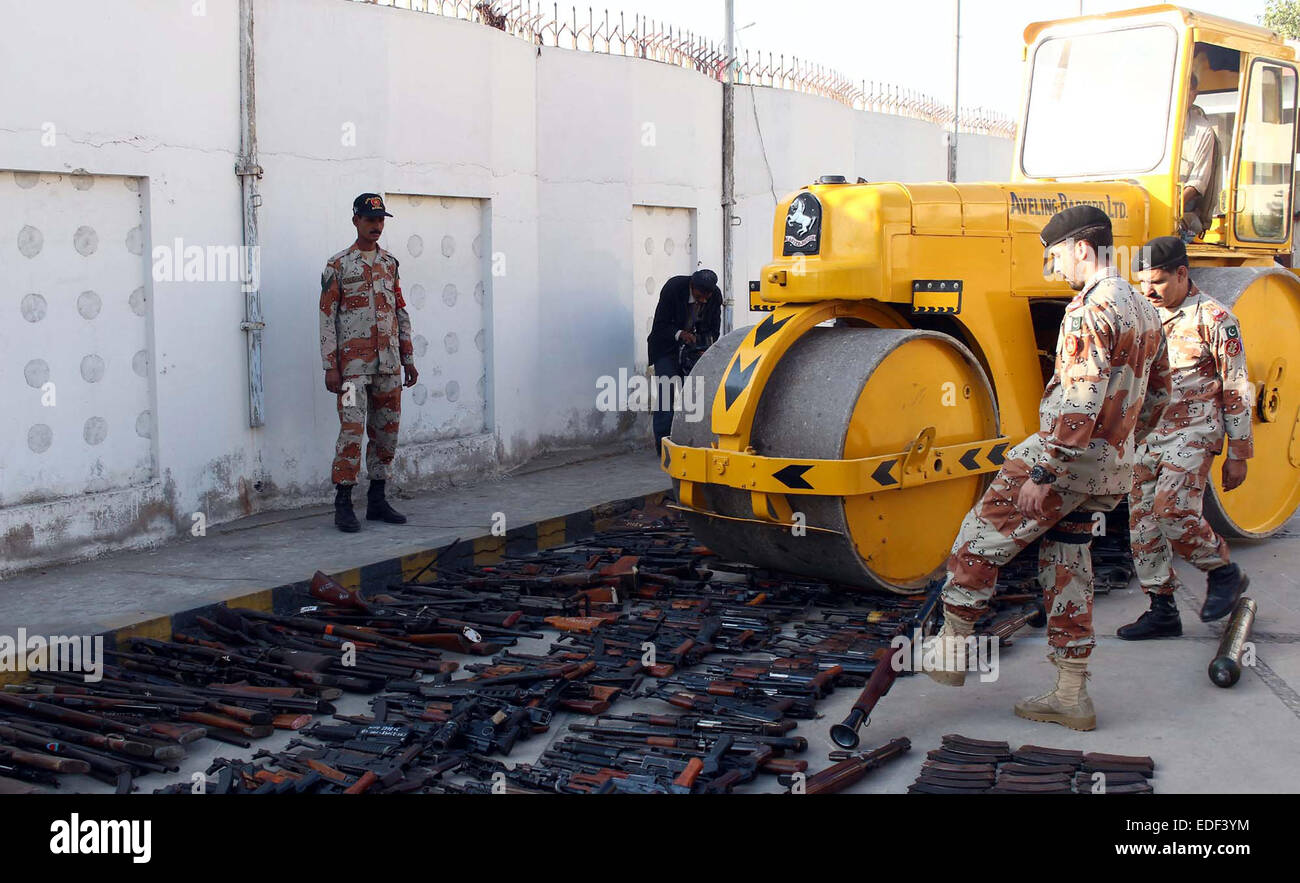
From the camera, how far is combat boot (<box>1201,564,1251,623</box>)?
630cm

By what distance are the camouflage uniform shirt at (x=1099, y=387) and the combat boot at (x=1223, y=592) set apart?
1.59 m

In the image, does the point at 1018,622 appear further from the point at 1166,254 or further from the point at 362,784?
the point at 362,784

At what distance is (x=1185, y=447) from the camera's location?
6352mm

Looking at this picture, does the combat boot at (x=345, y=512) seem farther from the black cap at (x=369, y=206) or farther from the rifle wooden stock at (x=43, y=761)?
the rifle wooden stock at (x=43, y=761)

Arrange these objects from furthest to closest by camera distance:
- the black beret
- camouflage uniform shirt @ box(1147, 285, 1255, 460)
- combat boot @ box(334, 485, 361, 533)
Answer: combat boot @ box(334, 485, 361, 533)
camouflage uniform shirt @ box(1147, 285, 1255, 460)
the black beret

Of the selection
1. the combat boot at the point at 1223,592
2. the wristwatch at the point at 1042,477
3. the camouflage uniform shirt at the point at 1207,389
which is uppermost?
the camouflage uniform shirt at the point at 1207,389

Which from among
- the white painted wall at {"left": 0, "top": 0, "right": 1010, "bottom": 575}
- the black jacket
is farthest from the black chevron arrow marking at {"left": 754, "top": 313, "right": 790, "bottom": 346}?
the black jacket

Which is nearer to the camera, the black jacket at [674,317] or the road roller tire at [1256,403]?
the road roller tire at [1256,403]

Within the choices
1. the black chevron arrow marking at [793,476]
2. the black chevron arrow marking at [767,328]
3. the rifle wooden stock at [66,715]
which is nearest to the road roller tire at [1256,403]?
the black chevron arrow marking at [767,328]

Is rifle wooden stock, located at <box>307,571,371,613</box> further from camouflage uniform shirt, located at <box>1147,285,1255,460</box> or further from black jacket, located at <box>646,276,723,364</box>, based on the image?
black jacket, located at <box>646,276,723,364</box>

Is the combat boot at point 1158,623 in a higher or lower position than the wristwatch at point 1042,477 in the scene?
lower

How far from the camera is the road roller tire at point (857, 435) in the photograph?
618cm

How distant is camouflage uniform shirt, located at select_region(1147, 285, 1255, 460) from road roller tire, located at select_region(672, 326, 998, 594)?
887 mm
